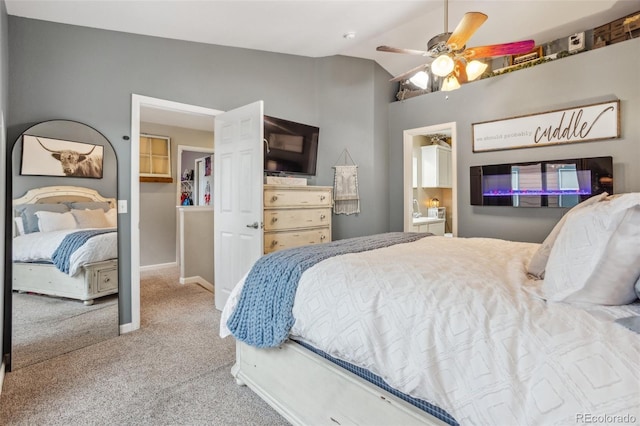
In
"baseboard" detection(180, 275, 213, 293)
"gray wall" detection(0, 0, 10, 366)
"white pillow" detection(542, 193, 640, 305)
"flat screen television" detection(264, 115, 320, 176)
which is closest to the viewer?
"white pillow" detection(542, 193, 640, 305)

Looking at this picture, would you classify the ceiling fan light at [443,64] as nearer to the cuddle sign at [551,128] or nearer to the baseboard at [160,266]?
the cuddle sign at [551,128]

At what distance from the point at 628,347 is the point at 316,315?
39.8 inches

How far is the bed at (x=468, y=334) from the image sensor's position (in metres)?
0.84

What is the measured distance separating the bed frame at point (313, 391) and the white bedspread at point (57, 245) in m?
1.61

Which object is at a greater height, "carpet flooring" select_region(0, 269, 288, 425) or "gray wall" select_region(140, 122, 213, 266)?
"gray wall" select_region(140, 122, 213, 266)

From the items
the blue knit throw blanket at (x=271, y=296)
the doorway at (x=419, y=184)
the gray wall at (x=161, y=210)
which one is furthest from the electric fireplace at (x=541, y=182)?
the gray wall at (x=161, y=210)

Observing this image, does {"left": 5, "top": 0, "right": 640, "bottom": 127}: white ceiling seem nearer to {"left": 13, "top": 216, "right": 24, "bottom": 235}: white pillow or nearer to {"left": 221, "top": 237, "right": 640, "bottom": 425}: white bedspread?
{"left": 13, "top": 216, "right": 24, "bottom": 235}: white pillow

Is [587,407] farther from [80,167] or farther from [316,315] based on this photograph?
[80,167]

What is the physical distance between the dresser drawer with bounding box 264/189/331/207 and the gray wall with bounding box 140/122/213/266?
311 cm

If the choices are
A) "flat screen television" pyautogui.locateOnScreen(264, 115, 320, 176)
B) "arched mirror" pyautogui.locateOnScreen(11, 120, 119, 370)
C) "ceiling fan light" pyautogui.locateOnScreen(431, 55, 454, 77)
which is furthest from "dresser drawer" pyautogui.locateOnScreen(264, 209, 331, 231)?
"ceiling fan light" pyautogui.locateOnScreen(431, 55, 454, 77)

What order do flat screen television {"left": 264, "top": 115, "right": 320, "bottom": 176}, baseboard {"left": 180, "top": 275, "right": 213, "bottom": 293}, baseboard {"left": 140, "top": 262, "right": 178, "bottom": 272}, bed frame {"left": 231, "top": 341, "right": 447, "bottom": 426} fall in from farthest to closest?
baseboard {"left": 140, "top": 262, "right": 178, "bottom": 272}
baseboard {"left": 180, "top": 275, "right": 213, "bottom": 293}
flat screen television {"left": 264, "top": 115, "right": 320, "bottom": 176}
bed frame {"left": 231, "top": 341, "right": 447, "bottom": 426}

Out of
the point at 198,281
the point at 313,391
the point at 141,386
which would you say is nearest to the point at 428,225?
the point at 198,281

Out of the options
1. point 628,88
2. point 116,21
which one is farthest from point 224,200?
point 628,88

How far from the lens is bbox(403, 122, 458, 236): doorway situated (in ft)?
14.0
